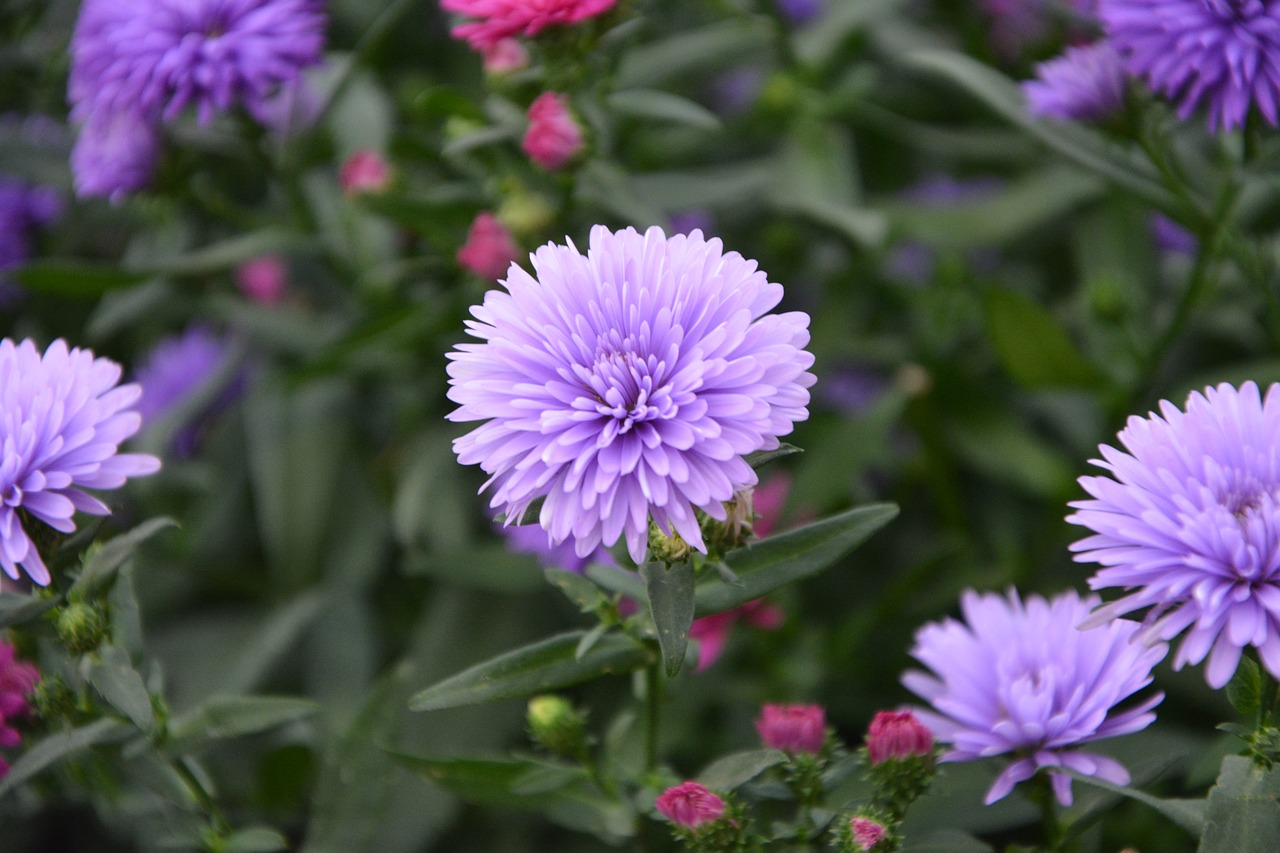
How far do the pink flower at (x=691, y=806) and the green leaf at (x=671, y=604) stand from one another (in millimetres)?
97

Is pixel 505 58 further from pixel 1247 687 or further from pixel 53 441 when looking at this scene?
pixel 1247 687

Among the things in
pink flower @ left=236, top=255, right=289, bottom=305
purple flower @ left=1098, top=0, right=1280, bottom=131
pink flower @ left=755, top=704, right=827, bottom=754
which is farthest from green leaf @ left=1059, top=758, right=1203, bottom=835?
pink flower @ left=236, top=255, right=289, bottom=305

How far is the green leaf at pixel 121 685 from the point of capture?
71cm

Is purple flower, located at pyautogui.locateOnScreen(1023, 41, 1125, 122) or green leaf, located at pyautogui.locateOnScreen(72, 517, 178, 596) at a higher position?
purple flower, located at pyautogui.locateOnScreen(1023, 41, 1125, 122)

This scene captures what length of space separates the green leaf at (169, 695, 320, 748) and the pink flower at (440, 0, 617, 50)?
1.72 ft

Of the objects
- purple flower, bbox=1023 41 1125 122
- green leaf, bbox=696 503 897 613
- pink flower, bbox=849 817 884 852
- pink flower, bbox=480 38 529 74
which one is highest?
purple flower, bbox=1023 41 1125 122

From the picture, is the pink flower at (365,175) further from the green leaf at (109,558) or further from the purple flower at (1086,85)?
the purple flower at (1086,85)

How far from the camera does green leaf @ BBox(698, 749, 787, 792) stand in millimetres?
713

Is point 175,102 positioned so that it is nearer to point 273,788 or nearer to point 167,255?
point 167,255

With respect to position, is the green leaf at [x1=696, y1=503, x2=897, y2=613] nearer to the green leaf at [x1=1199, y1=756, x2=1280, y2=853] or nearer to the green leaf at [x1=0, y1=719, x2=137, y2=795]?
the green leaf at [x1=1199, y1=756, x2=1280, y2=853]

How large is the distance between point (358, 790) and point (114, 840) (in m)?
0.48

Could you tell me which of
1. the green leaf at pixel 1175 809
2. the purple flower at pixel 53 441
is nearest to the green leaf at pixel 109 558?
the purple flower at pixel 53 441

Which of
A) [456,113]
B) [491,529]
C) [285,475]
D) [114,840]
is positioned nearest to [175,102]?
[456,113]

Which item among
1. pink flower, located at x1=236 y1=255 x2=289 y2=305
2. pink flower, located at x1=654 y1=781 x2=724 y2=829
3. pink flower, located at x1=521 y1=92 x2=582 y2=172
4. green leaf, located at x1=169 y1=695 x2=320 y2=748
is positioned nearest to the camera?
pink flower, located at x1=654 y1=781 x2=724 y2=829
